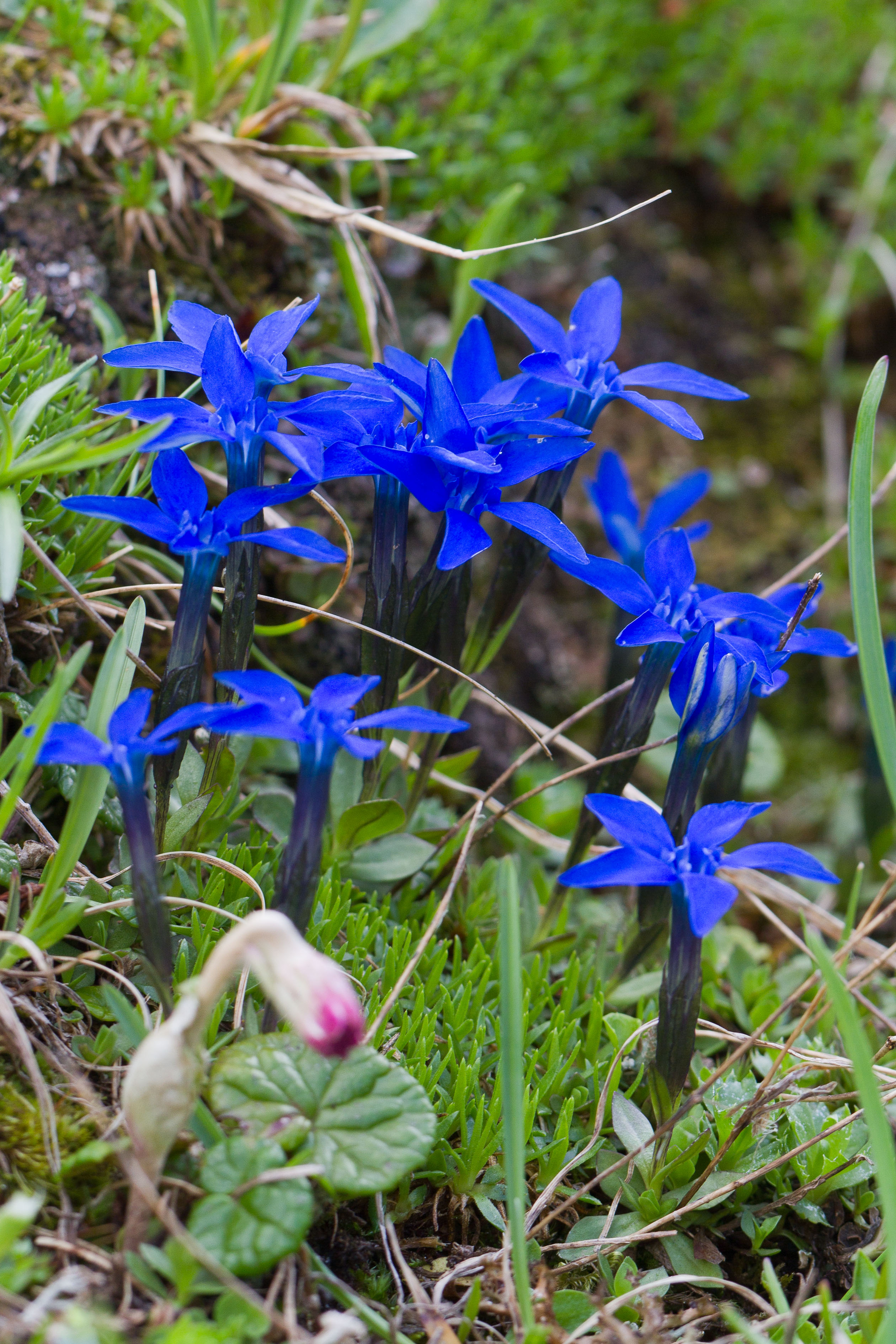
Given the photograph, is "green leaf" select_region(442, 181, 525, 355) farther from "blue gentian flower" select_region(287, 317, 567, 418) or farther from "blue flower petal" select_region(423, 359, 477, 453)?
"blue flower petal" select_region(423, 359, 477, 453)

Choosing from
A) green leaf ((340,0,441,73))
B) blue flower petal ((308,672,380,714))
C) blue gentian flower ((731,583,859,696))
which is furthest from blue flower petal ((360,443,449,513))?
green leaf ((340,0,441,73))

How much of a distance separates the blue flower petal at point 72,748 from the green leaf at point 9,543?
183 mm

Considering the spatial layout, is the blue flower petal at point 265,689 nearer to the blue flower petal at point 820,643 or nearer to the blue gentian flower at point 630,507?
the blue flower petal at point 820,643

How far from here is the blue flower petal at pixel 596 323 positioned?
6.33 ft

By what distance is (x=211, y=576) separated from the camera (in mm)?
1605

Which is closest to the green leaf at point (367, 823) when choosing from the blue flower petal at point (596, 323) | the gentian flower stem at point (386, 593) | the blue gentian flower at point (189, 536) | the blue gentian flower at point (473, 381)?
the gentian flower stem at point (386, 593)

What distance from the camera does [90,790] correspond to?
1.49 metres

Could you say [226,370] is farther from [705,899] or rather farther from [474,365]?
[705,899]

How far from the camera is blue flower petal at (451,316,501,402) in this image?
6.00ft

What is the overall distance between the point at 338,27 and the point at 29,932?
2604mm

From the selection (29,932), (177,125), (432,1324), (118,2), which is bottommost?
(432,1324)

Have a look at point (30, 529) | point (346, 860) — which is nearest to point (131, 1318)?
point (346, 860)

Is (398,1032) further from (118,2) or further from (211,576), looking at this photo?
(118,2)

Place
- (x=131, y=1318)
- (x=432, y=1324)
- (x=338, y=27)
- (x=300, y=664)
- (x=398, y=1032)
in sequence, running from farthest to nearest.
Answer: (x=338, y=27)
(x=300, y=664)
(x=398, y=1032)
(x=432, y=1324)
(x=131, y=1318)
